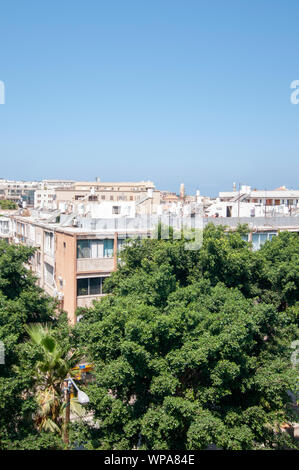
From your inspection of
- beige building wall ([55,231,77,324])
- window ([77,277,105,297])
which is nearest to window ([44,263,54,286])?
beige building wall ([55,231,77,324])

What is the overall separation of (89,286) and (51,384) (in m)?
11.5

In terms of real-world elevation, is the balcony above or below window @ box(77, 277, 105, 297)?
above

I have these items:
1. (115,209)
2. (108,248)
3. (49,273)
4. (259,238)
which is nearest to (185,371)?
(108,248)

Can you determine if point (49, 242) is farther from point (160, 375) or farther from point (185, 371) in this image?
point (160, 375)

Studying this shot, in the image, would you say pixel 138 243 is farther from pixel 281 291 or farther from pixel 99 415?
pixel 99 415

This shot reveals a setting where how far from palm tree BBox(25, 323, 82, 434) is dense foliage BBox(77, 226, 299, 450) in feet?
3.34

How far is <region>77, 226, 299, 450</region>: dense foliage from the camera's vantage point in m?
12.1

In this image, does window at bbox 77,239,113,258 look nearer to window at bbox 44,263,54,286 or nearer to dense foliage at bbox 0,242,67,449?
window at bbox 44,263,54,286

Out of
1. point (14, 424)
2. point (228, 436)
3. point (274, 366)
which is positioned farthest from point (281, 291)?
point (14, 424)

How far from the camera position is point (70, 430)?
1273cm

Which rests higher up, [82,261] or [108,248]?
[108,248]

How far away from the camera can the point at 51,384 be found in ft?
44.8

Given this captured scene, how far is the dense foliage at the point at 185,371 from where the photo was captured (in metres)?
12.1

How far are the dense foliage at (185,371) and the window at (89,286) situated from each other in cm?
883
